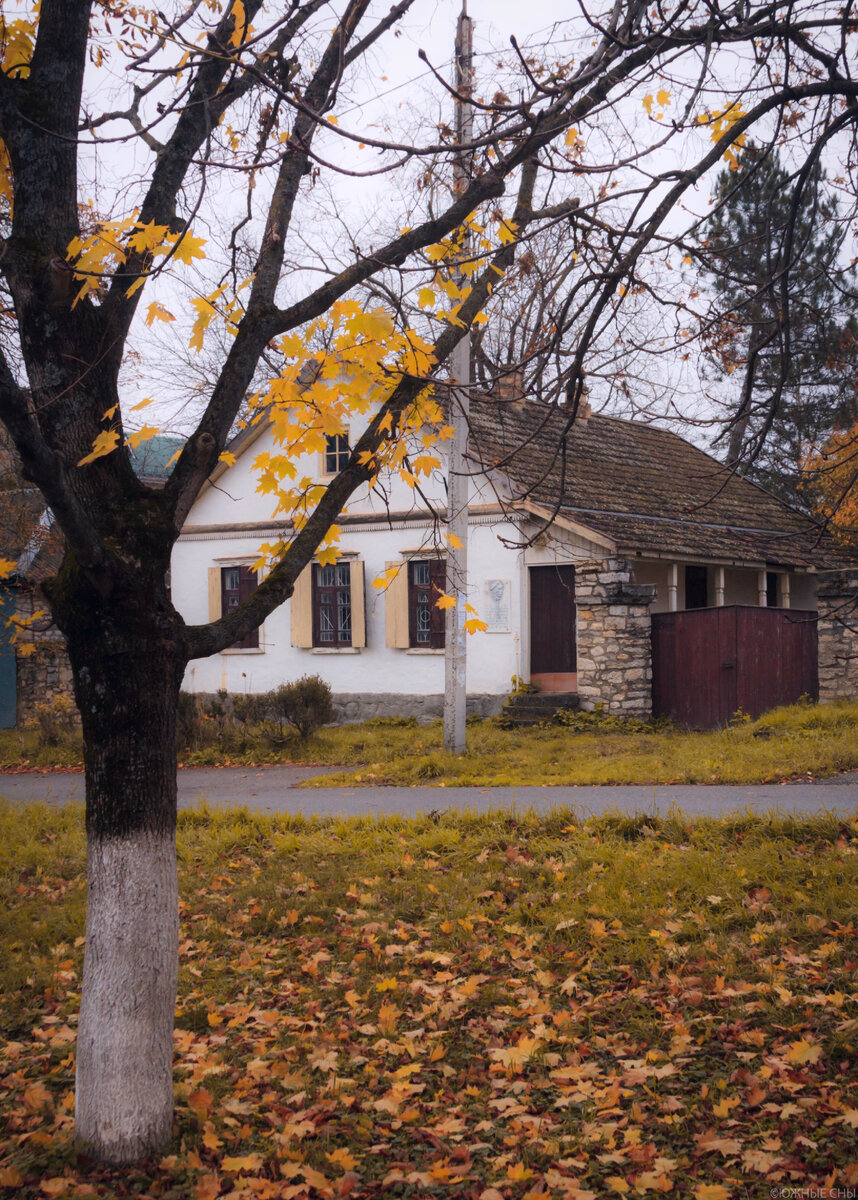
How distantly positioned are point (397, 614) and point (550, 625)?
2.93m

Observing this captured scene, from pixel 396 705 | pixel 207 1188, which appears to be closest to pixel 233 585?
pixel 396 705

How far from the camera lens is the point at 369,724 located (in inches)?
726

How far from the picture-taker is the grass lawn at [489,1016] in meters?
3.87

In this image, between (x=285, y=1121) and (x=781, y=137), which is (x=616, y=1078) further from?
(x=781, y=137)

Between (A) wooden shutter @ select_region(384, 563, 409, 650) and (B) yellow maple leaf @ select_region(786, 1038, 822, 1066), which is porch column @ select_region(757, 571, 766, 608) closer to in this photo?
(A) wooden shutter @ select_region(384, 563, 409, 650)

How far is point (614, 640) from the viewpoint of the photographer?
1634 centimetres

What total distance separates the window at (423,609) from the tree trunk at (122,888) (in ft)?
47.7

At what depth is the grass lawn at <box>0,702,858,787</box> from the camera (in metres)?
11.1

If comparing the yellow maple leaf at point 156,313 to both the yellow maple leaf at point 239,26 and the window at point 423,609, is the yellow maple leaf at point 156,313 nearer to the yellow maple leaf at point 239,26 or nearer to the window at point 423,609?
the yellow maple leaf at point 239,26

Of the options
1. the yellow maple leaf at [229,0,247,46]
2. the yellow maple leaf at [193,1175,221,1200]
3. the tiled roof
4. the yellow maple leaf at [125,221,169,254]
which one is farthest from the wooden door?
the yellow maple leaf at [193,1175,221,1200]

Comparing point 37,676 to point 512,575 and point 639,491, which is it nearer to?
point 512,575

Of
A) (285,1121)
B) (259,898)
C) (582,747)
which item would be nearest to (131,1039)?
(285,1121)

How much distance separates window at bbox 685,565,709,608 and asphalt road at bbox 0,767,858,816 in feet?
A: 33.2

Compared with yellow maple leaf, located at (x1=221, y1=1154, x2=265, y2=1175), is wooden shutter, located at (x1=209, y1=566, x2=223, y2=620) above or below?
above
